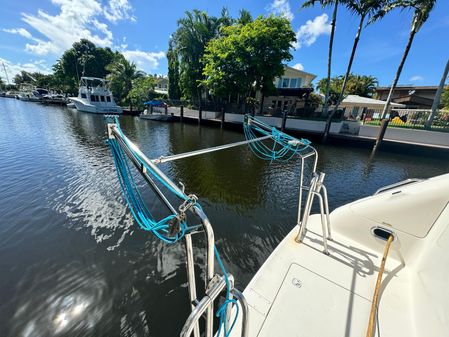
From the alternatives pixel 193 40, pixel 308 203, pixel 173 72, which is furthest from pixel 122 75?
pixel 308 203

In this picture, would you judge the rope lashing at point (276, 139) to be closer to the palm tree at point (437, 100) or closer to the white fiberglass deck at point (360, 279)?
the white fiberglass deck at point (360, 279)

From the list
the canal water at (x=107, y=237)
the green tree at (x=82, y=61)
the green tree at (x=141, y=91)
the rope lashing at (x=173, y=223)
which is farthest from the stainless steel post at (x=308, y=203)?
the green tree at (x=82, y=61)

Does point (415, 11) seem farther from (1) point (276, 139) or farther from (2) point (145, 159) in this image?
(2) point (145, 159)

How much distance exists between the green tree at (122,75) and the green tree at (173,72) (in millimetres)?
7140

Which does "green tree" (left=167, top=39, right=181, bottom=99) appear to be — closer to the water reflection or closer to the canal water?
the canal water

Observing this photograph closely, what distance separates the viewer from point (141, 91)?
94.4ft

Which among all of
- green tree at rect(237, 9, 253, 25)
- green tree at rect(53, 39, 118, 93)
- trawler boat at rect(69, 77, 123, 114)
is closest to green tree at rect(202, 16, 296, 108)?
green tree at rect(237, 9, 253, 25)

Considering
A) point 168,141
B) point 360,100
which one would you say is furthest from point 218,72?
point 360,100

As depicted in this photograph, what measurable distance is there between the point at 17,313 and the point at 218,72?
18.8 m

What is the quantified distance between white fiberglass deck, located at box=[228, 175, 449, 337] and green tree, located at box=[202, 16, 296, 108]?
54.9 ft

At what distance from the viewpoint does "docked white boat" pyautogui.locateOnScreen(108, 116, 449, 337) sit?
1.42 m

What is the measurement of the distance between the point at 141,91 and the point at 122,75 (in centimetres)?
625

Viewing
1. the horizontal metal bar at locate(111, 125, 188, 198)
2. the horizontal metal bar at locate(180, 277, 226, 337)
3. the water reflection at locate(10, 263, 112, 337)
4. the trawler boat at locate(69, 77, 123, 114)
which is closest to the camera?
the horizontal metal bar at locate(180, 277, 226, 337)

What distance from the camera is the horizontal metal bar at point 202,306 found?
854 millimetres
